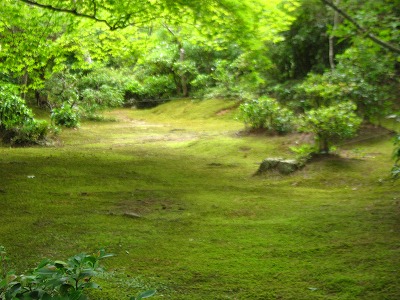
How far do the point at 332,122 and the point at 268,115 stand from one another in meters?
4.14

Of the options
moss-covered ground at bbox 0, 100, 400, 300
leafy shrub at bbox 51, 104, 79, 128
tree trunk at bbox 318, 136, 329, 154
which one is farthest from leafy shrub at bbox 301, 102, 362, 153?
leafy shrub at bbox 51, 104, 79, 128

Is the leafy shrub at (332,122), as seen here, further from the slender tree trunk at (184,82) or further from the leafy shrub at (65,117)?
the slender tree trunk at (184,82)

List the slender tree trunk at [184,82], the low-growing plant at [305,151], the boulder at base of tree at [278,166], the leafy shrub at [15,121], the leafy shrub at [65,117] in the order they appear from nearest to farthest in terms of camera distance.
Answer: the boulder at base of tree at [278,166]
the low-growing plant at [305,151]
the leafy shrub at [15,121]
the leafy shrub at [65,117]
the slender tree trunk at [184,82]

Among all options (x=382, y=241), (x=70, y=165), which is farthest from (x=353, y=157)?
(x=70, y=165)

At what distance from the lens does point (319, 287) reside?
285 centimetres

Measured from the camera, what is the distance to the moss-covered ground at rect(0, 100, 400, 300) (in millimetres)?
2963

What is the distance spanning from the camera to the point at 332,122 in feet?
25.3

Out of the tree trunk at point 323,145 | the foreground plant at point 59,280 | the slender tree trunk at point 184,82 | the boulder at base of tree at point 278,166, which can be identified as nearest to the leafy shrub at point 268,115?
the tree trunk at point 323,145

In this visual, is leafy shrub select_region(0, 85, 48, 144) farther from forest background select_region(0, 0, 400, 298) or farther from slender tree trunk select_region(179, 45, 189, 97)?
slender tree trunk select_region(179, 45, 189, 97)

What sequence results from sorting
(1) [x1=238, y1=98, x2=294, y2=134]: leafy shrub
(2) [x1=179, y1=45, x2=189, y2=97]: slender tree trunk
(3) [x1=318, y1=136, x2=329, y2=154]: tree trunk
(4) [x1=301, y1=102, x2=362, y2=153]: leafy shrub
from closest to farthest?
(4) [x1=301, y1=102, x2=362, y2=153]: leafy shrub, (3) [x1=318, y1=136, x2=329, y2=154]: tree trunk, (1) [x1=238, y1=98, x2=294, y2=134]: leafy shrub, (2) [x1=179, y1=45, x2=189, y2=97]: slender tree trunk

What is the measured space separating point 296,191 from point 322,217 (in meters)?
1.56

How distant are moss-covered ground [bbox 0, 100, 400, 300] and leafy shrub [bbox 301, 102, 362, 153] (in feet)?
1.68

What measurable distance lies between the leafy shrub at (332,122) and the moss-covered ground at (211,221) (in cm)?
51

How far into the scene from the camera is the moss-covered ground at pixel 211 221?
2.96 m
